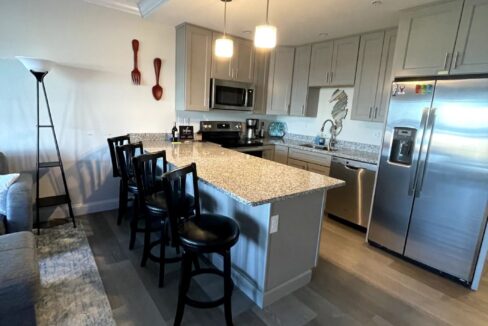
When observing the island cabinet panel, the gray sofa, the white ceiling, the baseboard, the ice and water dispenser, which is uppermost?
the white ceiling

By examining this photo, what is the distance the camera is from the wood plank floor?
1.86 meters

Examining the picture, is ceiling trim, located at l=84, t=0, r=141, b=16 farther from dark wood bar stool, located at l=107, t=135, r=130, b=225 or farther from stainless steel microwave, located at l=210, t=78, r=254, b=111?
dark wood bar stool, located at l=107, t=135, r=130, b=225

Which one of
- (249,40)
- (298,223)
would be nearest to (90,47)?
(249,40)

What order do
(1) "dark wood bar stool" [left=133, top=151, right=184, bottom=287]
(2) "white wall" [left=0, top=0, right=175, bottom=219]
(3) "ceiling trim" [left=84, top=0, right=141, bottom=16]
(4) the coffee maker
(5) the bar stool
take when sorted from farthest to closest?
(4) the coffee maker
(3) "ceiling trim" [left=84, top=0, right=141, bottom=16]
(2) "white wall" [left=0, top=0, right=175, bottom=219]
(1) "dark wood bar stool" [left=133, top=151, right=184, bottom=287]
(5) the bar stool

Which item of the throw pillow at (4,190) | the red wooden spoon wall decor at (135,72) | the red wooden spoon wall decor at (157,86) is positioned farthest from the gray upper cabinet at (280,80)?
the throw pillow at (4,190)

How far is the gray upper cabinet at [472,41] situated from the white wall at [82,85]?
319 centimetres

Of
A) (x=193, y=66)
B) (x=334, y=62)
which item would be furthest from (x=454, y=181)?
(x=193, y=66)

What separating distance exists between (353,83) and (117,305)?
3.54 metres

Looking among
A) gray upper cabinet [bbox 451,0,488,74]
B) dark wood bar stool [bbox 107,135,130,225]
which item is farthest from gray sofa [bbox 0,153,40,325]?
gray upper cabinet [bbox 451,0,488,74]

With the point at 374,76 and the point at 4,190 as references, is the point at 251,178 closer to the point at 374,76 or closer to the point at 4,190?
the point at 4,190

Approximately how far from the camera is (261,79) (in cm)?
430

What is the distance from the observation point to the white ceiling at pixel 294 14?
253cm

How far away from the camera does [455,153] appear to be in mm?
2297

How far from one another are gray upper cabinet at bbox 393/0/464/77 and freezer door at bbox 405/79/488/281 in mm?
227
